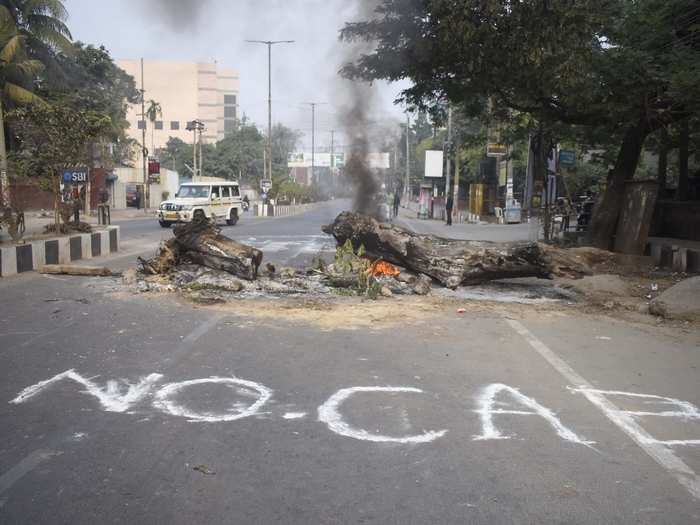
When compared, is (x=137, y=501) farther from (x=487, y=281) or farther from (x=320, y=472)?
(x=487, y=281)

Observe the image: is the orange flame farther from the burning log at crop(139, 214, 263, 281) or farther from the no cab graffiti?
the no cab graffiti

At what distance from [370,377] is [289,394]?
0.75 meters

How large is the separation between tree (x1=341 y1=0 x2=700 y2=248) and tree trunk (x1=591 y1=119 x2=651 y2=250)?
0.02m

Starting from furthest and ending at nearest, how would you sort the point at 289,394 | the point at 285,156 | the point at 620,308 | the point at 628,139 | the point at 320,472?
the point at 285,156 < the point at 628,139 < the point at 620,308 < the point at 289,394 < the point at 320,472

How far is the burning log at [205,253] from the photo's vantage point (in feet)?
33.1

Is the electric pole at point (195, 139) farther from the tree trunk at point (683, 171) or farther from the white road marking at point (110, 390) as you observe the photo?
the white road marking at point (110, 390)

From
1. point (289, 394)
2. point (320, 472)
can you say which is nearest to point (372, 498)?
point (320, 472)

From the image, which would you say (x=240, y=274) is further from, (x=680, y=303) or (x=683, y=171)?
(x=683, y=171)

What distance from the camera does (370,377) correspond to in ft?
16.9

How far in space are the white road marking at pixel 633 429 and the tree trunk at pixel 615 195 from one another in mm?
10227

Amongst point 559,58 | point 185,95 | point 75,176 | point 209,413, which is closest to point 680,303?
point 559,58

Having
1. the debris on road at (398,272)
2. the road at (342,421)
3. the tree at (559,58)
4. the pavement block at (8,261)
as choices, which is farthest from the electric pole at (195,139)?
the road at (342,421)

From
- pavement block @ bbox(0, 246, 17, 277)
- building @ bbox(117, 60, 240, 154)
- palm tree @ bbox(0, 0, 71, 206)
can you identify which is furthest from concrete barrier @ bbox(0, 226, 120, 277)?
building @ bbox(117, 60, 240, 154)

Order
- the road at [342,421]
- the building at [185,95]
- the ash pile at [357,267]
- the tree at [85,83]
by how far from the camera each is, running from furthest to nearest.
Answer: the building at [185,95]
the tree at [85,83]
the ash pile at [357,267]
the road at [342,421]
